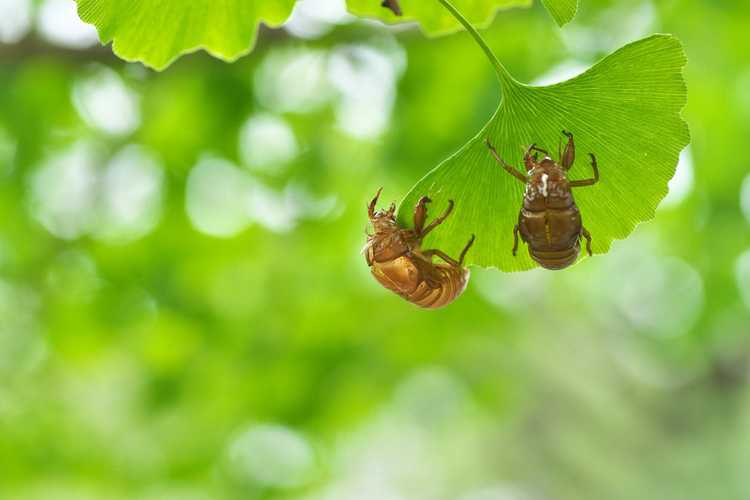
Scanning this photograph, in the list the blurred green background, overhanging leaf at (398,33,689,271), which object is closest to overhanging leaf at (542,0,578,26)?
overhanging leaf at (398,33,689,271)

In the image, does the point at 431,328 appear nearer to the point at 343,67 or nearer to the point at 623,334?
the point at 343,67

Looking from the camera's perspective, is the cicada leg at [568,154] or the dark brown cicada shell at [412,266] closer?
the cicada leg at [568,154]

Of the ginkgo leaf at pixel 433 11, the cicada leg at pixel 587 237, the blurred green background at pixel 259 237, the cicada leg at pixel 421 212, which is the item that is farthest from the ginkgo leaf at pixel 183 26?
the blurred green background at pixel 259 237

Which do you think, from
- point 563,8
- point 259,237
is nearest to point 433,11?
point 563,8

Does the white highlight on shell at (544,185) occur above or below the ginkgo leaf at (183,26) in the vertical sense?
below

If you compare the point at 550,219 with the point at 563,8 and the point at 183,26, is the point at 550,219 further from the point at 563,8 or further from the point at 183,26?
the point at 183,26

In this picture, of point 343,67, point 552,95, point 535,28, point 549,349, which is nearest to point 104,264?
point 343,67

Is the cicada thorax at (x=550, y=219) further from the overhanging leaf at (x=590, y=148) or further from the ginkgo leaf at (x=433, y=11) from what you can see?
the ginkgo leaf at (x=433, y=11)
